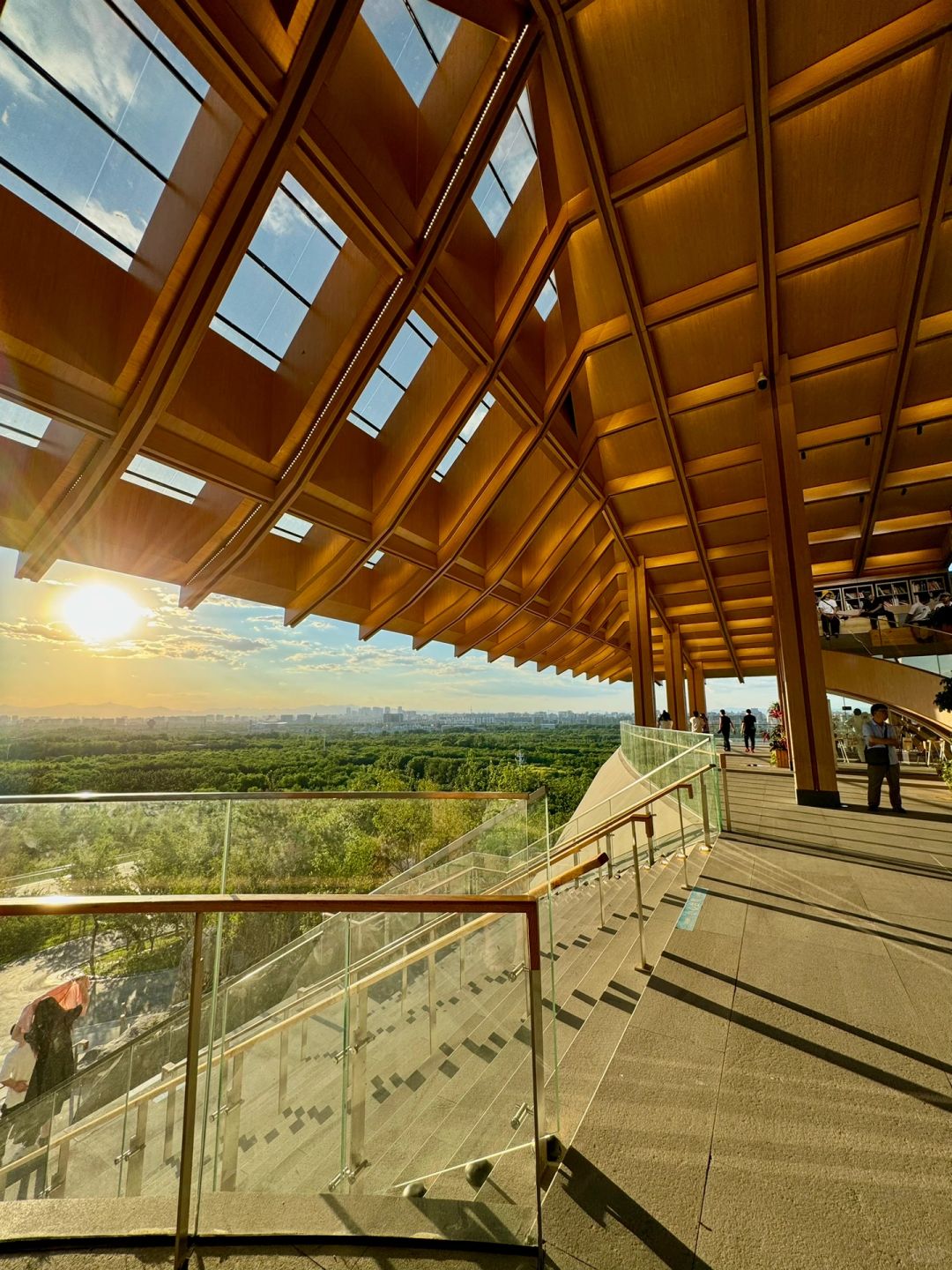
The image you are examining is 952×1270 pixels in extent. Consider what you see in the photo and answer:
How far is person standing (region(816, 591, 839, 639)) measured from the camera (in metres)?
21.2

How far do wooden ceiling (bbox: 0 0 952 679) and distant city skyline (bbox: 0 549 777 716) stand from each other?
1058 millimetres

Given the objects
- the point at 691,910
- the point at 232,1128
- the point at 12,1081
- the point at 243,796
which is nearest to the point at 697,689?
the point at 691,910

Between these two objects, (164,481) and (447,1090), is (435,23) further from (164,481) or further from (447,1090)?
(447,1090)

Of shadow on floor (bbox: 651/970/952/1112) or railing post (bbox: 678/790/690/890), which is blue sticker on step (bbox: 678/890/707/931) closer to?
Result: railing post (bbox: 678/790/690/890)

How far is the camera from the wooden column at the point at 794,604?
10102 millimetres

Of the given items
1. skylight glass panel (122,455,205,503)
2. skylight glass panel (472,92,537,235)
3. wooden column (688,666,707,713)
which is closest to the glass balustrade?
skylight glass panel (122,455,205,503)

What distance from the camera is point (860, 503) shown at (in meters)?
16.9

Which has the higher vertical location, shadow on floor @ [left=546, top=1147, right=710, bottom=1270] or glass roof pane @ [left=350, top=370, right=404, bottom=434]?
glass roof pane @ [left=350, top=370, right=404, bottom=434]

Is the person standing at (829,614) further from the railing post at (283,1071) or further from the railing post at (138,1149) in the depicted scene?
the railing post at (138,1149)

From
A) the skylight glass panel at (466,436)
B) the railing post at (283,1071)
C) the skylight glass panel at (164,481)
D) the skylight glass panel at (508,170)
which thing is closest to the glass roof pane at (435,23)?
the skylight glass panel at (508,170)

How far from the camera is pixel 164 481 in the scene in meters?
11.1

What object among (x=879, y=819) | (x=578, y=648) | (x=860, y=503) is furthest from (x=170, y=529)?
(x=578, y=648)

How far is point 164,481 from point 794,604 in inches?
497

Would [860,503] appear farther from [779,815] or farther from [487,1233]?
[487,1233]
